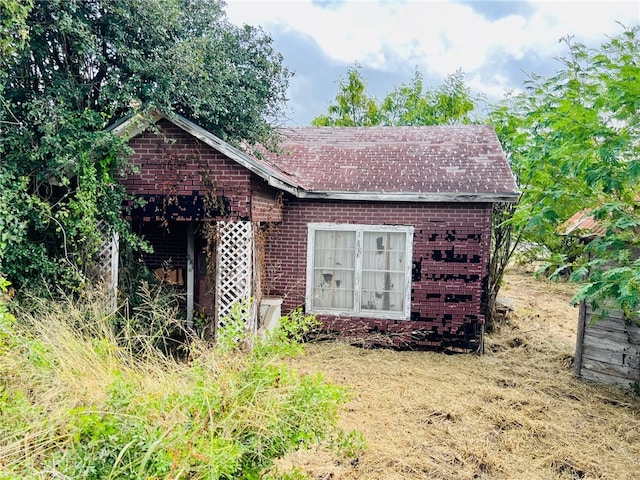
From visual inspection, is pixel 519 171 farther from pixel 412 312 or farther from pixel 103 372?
pixel 103 372

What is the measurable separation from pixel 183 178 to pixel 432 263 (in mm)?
4874

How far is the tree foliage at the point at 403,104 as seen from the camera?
20.8 m

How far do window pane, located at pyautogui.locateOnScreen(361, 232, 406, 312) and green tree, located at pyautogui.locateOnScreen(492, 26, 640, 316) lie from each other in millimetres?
2498

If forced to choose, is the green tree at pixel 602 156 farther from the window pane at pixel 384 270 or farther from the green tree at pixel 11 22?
the green tree at pixel 11 22

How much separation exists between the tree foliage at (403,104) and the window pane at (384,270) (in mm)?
15113

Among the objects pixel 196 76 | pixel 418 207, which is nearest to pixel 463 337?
pixel 418 207

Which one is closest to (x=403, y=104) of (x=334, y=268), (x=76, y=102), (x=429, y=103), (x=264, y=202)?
(x=429, y=103)

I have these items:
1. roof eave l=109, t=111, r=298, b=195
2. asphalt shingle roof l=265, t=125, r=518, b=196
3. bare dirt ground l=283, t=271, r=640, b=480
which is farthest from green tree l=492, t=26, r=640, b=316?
roof eave l=109, t=111, r=298, b=195

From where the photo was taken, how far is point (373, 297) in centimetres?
823

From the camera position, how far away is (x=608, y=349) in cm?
664

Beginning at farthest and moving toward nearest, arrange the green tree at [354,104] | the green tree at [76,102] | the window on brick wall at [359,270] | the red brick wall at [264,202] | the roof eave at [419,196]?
the green tree at [354,104] → the window on brick wall at [359,270] → the roof eave at [419,196] → the red brick wall at [264,202] → the green tree at [76,102]

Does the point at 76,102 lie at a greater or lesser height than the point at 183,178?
greater

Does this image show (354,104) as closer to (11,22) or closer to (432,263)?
(432,263)

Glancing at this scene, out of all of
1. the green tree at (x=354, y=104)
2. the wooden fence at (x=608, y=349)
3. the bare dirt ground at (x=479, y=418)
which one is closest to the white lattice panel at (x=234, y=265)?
the bare dirt ground at (x=479, y=418)
